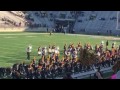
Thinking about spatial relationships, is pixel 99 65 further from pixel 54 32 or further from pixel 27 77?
pixel 54 32

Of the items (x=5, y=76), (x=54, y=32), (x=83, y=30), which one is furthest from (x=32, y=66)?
(x=83, y=30)

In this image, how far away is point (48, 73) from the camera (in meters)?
8.80

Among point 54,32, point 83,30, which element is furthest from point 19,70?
point 83,30
